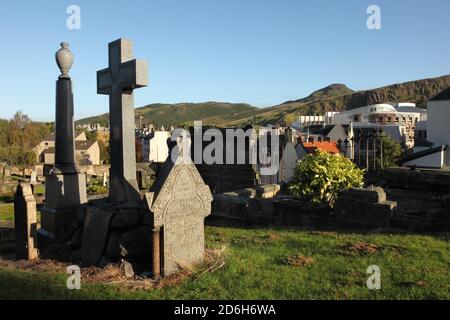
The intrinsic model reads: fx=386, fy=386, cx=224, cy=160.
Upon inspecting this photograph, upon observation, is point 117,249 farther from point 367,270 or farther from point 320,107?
point 320,107

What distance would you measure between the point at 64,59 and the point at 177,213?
5.95 meters

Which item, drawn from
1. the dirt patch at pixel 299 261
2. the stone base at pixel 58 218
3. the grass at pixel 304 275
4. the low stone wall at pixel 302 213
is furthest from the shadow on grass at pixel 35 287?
the low stone wall at pixel 302 213

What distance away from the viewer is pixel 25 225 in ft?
26.9

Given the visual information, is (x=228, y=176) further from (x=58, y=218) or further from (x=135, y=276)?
(x=135, y=276)

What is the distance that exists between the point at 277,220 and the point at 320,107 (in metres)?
179

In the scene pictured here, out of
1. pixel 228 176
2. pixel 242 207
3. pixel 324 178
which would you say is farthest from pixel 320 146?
pixel 324 178

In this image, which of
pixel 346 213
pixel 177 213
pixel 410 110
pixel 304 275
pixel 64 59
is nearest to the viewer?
pixel 304 275

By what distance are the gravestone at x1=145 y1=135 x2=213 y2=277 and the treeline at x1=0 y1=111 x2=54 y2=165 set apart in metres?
60.3

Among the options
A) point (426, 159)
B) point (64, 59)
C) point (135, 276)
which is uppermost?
point (64, 59)

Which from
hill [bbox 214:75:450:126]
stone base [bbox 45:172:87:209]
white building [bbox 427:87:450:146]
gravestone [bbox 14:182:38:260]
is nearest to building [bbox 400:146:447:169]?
stone base [bbox 45:172:87:209]

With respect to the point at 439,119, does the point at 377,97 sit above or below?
above

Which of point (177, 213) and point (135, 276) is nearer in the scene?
point (135, 276)

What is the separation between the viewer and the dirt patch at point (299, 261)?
21.4 feet
